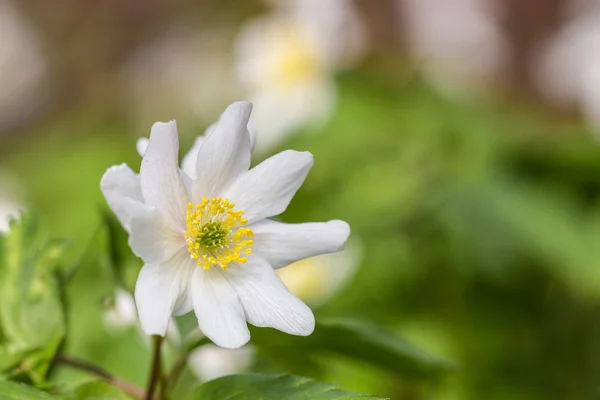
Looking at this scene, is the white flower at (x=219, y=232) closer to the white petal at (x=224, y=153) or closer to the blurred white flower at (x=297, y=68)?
the white petal at (x=224, y=153)

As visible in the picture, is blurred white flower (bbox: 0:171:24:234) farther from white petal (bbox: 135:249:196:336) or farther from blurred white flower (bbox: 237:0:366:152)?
white petal (bbox: 135:249:196:336)

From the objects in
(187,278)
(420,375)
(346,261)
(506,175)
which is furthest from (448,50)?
(187,278)

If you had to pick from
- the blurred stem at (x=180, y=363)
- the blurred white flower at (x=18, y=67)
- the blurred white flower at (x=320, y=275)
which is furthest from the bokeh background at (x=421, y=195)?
the blurred white flower at (x=18, y=67)

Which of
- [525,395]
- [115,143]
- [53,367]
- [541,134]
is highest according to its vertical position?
[115,143]

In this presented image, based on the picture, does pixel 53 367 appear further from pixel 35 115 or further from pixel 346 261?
pixel 35 115

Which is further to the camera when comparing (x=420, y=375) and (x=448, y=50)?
(x=448, y=50)

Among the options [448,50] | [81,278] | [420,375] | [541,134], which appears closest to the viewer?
[420,375]

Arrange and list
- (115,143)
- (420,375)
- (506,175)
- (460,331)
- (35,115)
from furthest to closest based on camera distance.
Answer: (35,115), (115,143), (506,175), (460,331), (420,375)
